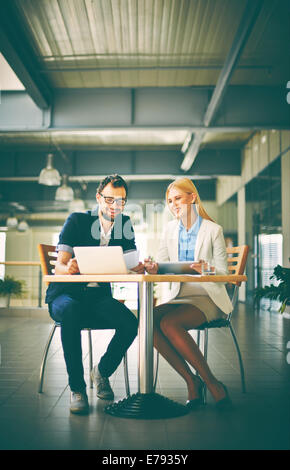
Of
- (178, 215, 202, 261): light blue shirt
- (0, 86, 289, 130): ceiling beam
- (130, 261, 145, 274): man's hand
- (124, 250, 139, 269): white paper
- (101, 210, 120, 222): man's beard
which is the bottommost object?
(130, 261, 145, 274): man's hand

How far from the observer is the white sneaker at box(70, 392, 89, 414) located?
235 centimetres

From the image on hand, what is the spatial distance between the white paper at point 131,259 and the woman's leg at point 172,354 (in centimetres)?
45

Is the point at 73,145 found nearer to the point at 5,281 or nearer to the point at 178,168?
the point at 178,168

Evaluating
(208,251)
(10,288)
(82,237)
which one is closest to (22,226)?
(10,288)

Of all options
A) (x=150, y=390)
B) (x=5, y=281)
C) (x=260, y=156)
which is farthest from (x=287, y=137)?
(x=150, y=390)

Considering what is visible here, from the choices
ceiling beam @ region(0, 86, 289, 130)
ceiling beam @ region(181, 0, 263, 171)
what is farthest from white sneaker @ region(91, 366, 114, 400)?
ceiling beam @ region(0, 86, 289, 130)

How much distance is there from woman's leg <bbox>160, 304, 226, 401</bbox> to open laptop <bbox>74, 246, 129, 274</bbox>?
1.57 feet

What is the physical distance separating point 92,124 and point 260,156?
3.62 metres

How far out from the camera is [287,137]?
739cm

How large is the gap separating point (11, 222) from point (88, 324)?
10686 mm

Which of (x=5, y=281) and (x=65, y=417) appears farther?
(x=5, y=281)

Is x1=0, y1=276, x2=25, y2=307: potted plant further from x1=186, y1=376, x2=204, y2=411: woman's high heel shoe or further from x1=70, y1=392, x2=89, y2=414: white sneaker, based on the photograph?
x1=186, y1=376, x2=204, y2=411: woman's high heel shoe

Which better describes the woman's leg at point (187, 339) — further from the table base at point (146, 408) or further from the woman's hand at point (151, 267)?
the woman's hand at point (151, 267)

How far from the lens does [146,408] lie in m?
2.31
